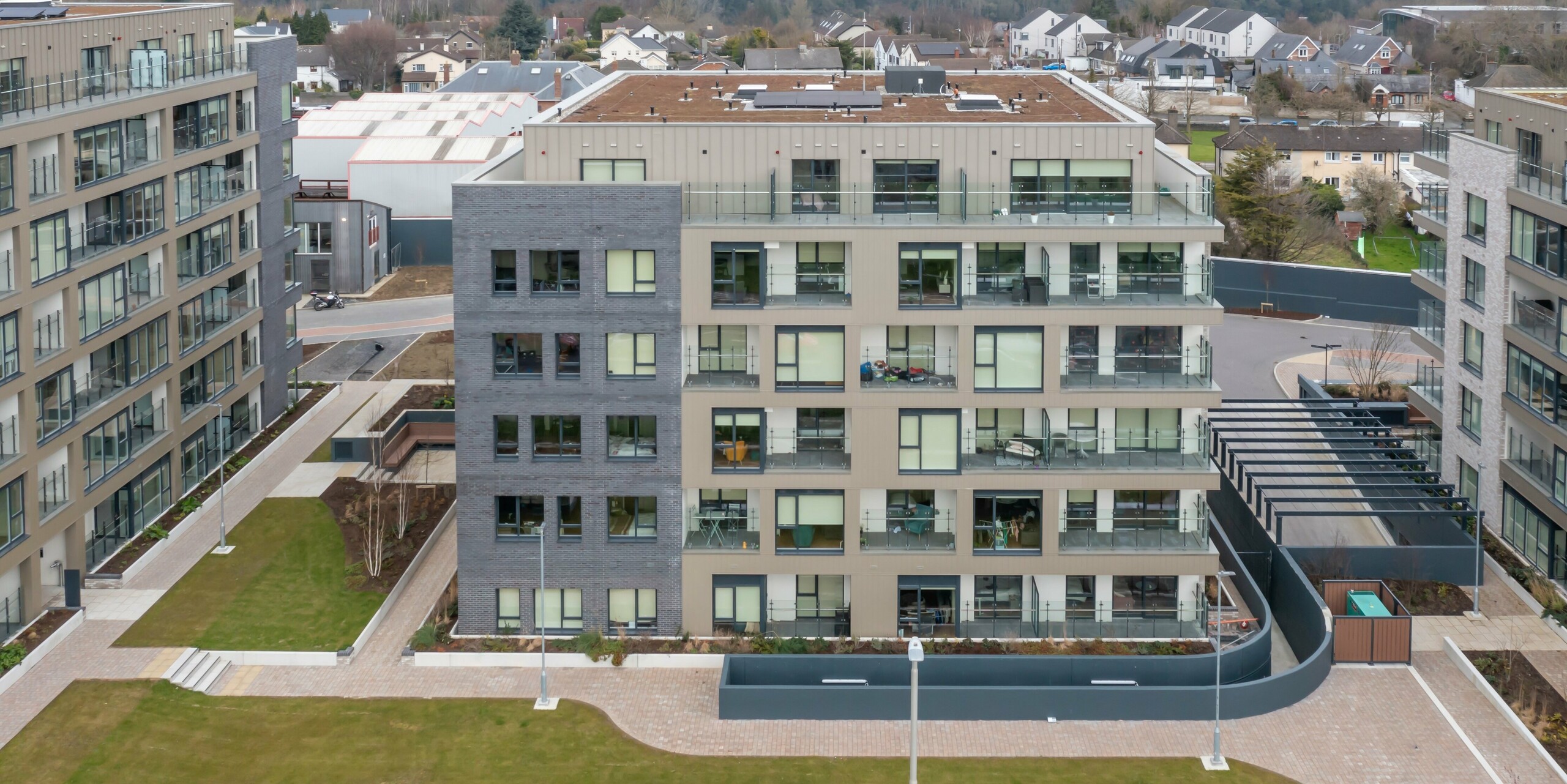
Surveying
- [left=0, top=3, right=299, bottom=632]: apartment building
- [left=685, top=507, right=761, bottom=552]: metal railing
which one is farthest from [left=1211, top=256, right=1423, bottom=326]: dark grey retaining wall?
[left=0, top=3, right=299, bottom=632]: apartment building

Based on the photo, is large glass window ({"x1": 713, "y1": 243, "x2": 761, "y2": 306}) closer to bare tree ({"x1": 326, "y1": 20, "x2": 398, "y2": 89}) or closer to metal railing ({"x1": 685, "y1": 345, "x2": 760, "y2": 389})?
metal railing ({"x1": 685, "y1": 345, "x2": 760, "y2": 389})

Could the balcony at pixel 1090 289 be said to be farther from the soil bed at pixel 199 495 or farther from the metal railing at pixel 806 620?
the soil bed at pixel 199 495

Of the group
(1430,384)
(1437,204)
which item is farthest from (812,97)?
(1430,384)

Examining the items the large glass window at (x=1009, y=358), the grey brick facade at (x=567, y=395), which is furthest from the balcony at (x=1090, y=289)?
the grey brick facade at (x=567, y=395)

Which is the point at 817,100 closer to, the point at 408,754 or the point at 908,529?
the point at 908,529

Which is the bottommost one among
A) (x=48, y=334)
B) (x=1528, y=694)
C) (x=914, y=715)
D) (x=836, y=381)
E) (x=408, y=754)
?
(x=408, y=754)

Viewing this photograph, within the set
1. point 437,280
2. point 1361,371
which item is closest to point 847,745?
point 1361,371
